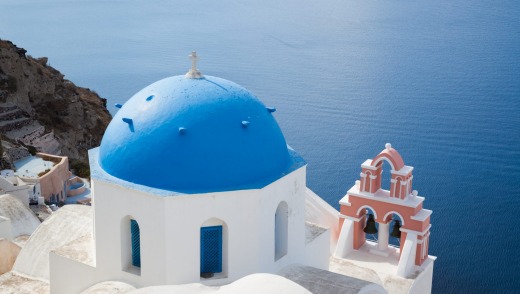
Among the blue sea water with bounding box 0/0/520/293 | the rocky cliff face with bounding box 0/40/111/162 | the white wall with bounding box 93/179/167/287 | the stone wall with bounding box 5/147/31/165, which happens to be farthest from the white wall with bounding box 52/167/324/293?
the rocky cliff face with bounding box 0/40/111/162

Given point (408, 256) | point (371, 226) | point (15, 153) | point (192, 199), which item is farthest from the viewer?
point (15, 153)

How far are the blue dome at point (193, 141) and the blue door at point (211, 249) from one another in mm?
504

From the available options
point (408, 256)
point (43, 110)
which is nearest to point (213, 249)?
point (408, 256)

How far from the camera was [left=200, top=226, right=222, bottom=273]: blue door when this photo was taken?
6957mm

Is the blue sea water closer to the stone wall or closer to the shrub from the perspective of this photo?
the shrub

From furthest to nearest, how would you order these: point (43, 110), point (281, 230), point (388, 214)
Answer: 1. point (43, 110)
2. point (388, 214)
3. point (281, 230)

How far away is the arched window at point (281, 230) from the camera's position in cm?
749

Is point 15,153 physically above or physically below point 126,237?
below

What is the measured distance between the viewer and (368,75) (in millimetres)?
31984

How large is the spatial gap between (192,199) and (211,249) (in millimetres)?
663

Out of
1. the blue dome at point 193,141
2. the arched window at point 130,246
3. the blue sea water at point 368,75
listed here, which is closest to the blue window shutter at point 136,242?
the arched window at point 130,246

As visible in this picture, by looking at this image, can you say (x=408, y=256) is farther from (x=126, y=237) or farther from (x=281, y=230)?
(x=126, y=237)

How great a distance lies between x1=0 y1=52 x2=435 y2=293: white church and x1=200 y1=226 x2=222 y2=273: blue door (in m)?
0.01

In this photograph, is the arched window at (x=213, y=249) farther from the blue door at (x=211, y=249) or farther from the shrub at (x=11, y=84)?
the shrub at (x=11, y=84)
